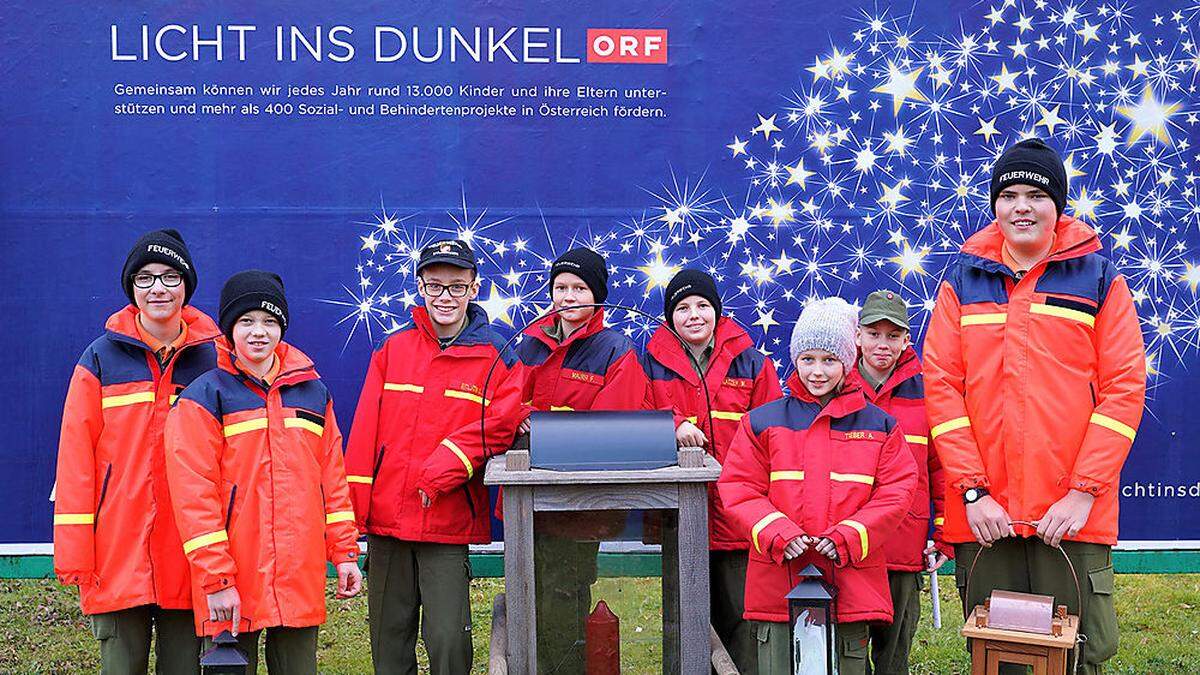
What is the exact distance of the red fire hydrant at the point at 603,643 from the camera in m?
3.19

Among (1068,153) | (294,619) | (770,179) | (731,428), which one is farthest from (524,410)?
(1068,153)

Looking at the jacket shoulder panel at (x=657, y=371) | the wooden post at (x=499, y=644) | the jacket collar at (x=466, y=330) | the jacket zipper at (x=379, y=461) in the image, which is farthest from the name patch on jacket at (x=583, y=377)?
the wooden post at (x=499, y=644)

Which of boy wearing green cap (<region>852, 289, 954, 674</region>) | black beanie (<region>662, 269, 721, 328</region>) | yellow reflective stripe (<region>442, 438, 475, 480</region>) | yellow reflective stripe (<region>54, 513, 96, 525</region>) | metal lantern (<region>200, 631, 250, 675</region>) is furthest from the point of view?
black beanie (<region>662, 269, 721, 328</region>)

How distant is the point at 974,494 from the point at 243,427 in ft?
6.80

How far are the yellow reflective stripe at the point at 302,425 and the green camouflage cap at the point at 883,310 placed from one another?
5.83 ft

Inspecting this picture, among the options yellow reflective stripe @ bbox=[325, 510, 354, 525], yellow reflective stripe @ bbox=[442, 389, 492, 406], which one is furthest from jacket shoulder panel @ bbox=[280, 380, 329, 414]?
yellow reflective stripe @ bbox=[442, 389, 492, 406]

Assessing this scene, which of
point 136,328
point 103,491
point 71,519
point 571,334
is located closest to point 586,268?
point 571,334

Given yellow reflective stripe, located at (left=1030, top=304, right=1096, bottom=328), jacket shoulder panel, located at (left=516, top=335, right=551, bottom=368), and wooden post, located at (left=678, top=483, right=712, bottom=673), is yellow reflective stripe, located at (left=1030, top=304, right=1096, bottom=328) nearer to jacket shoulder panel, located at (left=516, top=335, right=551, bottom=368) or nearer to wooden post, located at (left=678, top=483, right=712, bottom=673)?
wooden post, located at (left=678, top=483, right=712, bottom=673)

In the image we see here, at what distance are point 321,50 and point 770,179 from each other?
1691mm

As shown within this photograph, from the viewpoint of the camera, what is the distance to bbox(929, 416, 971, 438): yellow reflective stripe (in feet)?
11.3

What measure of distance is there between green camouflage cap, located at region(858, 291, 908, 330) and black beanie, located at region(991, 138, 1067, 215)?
54cm

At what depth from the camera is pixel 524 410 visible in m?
3.91

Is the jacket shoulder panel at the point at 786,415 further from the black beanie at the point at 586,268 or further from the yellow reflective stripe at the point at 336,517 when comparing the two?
the yellow reflective stripe at the point at 336,517

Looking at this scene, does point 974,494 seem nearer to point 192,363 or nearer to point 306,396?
point 306,396
